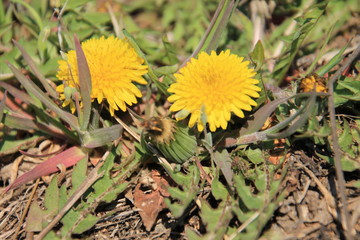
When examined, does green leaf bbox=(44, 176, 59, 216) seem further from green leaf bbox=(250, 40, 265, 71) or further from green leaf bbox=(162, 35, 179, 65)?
green leaf bbox=(250, 40, 265, 71)

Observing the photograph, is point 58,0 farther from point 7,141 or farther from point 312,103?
point 312,103

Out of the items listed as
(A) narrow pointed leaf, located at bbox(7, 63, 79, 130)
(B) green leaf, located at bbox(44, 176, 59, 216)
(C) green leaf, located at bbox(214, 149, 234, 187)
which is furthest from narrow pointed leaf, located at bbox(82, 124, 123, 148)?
(C) green leaf, located at bbox(214, 149, 234, 187)

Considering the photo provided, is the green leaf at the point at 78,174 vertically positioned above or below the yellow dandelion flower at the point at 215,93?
below

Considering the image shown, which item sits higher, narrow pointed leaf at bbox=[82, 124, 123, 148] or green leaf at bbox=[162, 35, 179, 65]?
green leaf at bbox=[162, 35, 179, 65]

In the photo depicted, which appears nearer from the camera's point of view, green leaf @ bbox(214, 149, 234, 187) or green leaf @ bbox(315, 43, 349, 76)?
green leaf @ bbox(214, 149, 234, 187)

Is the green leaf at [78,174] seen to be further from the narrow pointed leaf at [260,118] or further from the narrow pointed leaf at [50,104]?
the narrow pointed leaf at [260,118]

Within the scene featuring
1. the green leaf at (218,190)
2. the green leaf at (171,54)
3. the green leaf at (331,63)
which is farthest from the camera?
the green leaf at (171,54)

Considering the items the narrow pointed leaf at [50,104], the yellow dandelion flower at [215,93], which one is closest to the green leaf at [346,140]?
the yellow dandelion flower at [215,93]

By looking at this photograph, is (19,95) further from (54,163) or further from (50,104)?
(54,163)

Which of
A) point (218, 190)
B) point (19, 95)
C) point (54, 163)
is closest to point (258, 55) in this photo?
point (218, 190)
